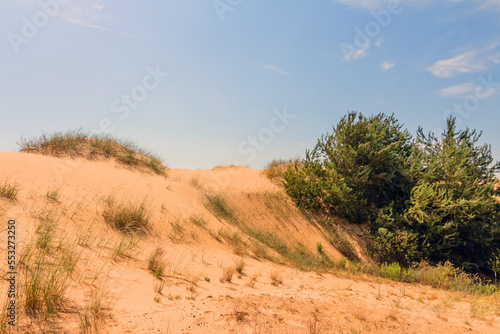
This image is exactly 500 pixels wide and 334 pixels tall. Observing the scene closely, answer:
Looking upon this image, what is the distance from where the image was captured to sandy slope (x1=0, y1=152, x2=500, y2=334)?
150 inches

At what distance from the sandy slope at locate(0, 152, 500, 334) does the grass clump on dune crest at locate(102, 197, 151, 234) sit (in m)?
0.23

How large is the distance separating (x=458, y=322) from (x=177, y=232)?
6.90 m

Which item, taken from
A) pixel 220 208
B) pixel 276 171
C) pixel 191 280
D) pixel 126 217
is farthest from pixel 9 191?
pixel 276 171

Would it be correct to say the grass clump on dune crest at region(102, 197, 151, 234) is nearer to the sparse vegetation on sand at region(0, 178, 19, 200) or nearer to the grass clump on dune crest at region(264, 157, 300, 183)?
the sparse vegetation on sand at region(0, 178, 19, 200)

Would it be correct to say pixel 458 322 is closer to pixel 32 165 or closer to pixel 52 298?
pixel 52 298

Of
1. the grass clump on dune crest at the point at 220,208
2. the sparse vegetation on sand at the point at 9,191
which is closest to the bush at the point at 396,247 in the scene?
the grass clump on dune crest at the point at 220,208

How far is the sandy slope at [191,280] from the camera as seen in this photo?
3.82m

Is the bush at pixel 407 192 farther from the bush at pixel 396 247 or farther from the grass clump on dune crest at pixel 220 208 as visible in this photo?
the grass clump on dune crest at pixel 220 208

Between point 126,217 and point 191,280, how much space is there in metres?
3.24

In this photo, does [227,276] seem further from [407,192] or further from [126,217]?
[407,192]

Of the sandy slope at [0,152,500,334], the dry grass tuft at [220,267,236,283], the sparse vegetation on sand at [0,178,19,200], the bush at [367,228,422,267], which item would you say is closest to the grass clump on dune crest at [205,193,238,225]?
the sandy slope at [0,152,500,334]

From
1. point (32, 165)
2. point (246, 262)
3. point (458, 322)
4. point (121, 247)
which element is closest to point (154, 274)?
point (121, 247)

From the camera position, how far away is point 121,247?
21.0 ft

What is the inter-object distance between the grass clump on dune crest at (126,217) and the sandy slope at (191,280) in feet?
0.76
